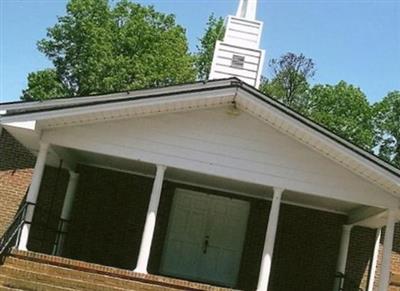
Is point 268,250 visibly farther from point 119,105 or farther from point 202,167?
point 119,105

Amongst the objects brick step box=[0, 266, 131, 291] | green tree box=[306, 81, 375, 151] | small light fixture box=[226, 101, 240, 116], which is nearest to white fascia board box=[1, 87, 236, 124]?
small light fixture box=[226, 101, 240, 116]

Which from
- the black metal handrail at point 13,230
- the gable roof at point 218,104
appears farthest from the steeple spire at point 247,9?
the black metal handrail at point 13,230

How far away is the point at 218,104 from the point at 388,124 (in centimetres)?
3082

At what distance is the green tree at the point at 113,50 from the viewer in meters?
33.0

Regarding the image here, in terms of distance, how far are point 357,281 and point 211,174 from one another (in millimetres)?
6039

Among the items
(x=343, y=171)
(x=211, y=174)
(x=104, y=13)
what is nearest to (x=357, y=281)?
(x=343, y=171)

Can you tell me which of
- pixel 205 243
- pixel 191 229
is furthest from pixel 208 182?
pixel 205 243

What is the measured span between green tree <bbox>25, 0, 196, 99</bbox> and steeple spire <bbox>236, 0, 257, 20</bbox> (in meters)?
15.1

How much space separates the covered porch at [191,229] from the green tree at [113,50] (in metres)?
17.7

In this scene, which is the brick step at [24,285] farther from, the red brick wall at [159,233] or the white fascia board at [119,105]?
the red brick wall at [159,233]

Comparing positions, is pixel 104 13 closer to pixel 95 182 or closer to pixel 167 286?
pixel 95 182

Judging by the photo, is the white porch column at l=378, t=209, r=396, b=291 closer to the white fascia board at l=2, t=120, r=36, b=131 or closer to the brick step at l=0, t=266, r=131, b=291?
the brick step at l=0, t=266, r=131, b=291

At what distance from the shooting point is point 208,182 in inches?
552

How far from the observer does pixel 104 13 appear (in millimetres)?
35844
